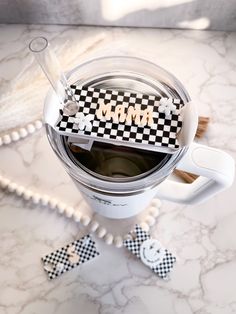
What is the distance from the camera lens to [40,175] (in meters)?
0.88

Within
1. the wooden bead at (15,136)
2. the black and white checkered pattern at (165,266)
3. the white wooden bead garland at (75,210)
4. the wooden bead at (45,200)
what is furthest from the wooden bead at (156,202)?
the wooden bead at (15,136)

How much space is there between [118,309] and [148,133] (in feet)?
1.24

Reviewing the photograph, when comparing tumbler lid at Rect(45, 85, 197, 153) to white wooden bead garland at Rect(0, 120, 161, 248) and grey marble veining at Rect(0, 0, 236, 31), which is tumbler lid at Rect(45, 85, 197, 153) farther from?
grey marble veining at Rect(0, 0, 236, 31)

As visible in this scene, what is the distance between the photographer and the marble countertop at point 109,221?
0.79 m

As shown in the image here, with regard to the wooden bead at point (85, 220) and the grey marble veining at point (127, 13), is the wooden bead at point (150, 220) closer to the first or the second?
the wooden bead at point (85, 220)

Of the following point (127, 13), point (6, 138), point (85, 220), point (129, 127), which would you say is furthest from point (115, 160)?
point (127, 13)

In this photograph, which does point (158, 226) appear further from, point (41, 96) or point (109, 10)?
point (109, 10)

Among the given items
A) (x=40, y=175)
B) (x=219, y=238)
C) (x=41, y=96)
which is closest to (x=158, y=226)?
(x=219, y=238)

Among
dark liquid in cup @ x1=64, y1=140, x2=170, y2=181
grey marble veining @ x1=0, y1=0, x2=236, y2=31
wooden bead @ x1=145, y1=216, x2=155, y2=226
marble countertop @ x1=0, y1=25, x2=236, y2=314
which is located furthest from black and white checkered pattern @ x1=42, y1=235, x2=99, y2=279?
grey marble veining @ x1=0, y1=0, x2=236, y2=31

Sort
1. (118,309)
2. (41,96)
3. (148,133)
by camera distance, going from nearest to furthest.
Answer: (148,133) → (118,309) → (41,96)

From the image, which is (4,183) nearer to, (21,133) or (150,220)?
(21,133)

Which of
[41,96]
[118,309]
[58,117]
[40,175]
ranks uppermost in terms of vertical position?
[58,117]

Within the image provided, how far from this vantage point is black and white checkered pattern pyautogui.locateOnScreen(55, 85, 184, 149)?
0.59 m

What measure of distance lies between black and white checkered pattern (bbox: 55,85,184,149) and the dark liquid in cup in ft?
0.11
